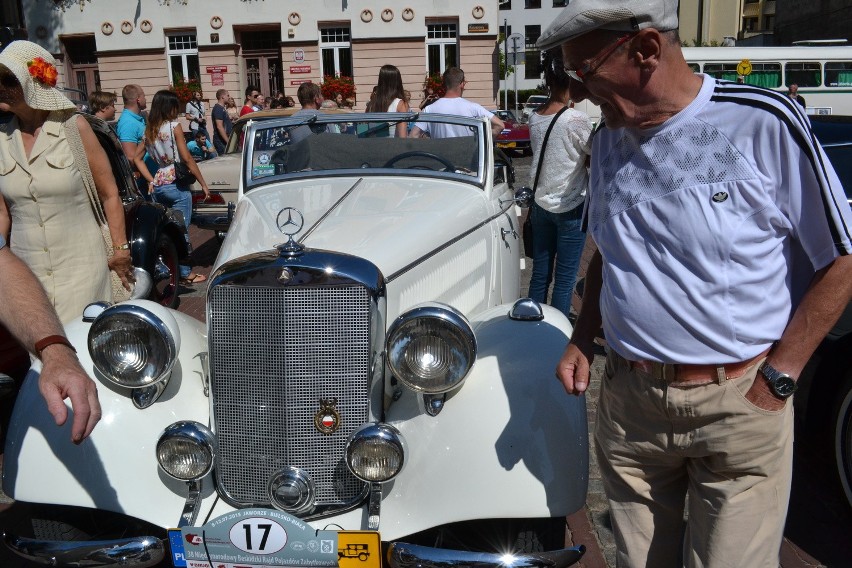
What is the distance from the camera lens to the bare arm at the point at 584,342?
7.21 feet

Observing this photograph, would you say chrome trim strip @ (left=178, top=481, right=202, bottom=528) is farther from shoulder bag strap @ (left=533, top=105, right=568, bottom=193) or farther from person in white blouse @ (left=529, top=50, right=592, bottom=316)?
shoulder bag strap @ (left=533, top=105, right=568, bottom=193)

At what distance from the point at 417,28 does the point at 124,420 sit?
22921mm

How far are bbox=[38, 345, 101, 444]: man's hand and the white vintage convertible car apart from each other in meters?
0.55

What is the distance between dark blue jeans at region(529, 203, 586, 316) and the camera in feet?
15.4

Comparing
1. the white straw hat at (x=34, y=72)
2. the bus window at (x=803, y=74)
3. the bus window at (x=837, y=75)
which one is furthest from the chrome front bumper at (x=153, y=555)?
the bus window at (x=837, y=75)

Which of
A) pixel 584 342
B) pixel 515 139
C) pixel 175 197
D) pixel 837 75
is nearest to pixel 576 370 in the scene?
pixel 584 342

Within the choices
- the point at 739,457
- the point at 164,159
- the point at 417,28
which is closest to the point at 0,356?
the point at 739,457

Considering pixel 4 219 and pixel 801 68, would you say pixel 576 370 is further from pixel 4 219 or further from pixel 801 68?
pixel 801 68

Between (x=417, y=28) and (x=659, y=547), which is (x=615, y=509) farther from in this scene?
(x=417, y=28)

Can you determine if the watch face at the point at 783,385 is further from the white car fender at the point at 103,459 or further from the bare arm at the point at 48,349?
the white car fender at the point at 103,459

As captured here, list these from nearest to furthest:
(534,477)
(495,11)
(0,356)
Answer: (534,477) < (0,356) < (495,11)

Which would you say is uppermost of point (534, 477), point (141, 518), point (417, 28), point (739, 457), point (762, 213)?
point (417, 28)

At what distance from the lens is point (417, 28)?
23.9 metres

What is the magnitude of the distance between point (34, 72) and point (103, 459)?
1732 millimetres
